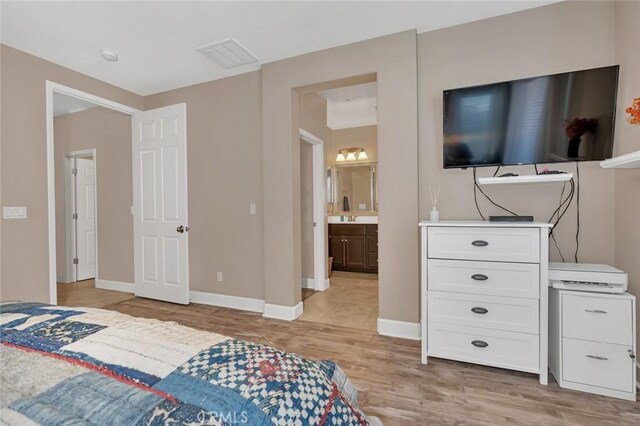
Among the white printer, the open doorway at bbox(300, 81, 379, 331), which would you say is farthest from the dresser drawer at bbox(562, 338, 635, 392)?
the open doorway at bbox(300, 81, 379, 331)

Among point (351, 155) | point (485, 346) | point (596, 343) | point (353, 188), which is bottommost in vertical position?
point (485, 346)

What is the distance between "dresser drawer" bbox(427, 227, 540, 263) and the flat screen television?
581mm

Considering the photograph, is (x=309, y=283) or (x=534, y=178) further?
(x=309, y=283)

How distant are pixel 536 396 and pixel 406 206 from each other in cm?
151

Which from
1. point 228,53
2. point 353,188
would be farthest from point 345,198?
point 228,53

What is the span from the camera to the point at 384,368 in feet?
6.65

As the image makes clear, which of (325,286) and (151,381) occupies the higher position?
(151,381)

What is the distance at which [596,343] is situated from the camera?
1.69 m

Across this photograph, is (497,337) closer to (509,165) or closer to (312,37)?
(509,165)

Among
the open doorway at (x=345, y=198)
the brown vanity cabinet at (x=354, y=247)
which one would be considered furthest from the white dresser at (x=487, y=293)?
the brown vanity cabinet at (x=354, y=247)

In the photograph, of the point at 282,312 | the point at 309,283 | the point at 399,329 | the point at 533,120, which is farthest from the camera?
the point at 309,283

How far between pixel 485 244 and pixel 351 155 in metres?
3.51

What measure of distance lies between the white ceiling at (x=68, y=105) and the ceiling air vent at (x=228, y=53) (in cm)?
219

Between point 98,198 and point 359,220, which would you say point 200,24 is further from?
point 359,220
